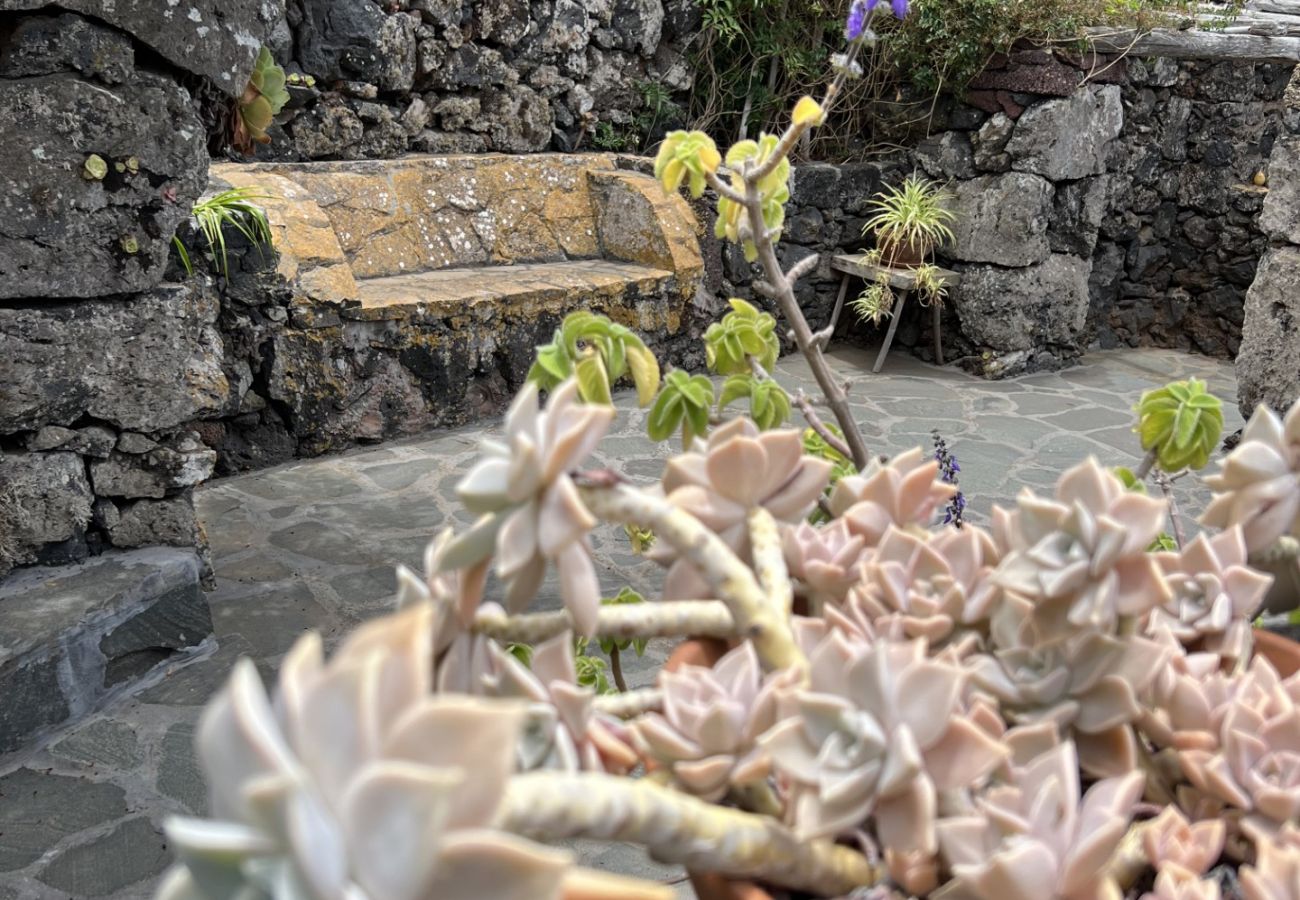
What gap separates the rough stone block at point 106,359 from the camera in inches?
98.4

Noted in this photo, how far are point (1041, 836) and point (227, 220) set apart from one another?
3.65 meters

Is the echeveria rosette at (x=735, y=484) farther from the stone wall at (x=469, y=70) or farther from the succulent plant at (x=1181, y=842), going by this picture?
Result: the stone wall at (x=469, y=70)

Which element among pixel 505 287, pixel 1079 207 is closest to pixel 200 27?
pixel 505 287

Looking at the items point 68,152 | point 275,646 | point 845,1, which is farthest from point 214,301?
point 845,1

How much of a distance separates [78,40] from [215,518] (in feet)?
5.60

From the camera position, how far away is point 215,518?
145 inches

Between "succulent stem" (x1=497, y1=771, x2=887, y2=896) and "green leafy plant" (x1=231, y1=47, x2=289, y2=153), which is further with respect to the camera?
"green leafy plant" (x1=231, y1=47, x2=289, y2=153)

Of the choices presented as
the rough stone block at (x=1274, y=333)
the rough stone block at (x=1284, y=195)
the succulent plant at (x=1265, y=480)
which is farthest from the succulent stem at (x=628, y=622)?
the rough stone block at (x=1284, y=195)

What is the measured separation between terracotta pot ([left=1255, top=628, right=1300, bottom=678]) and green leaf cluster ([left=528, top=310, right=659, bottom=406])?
1.63ft

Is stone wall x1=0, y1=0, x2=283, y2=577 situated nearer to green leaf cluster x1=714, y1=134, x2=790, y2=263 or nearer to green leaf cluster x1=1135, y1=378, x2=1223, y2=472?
green leaf cluster x1=714, y1=134, x2=790, y2=263

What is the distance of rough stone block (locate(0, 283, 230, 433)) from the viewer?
2.50m

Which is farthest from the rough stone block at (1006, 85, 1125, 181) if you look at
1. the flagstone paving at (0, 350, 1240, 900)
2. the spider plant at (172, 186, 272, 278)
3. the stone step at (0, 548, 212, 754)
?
the stone step at (0, 548, 212, 754)

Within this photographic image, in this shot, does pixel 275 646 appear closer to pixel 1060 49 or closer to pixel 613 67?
pixel 613 67

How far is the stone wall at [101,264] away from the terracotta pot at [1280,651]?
2.44 metres
